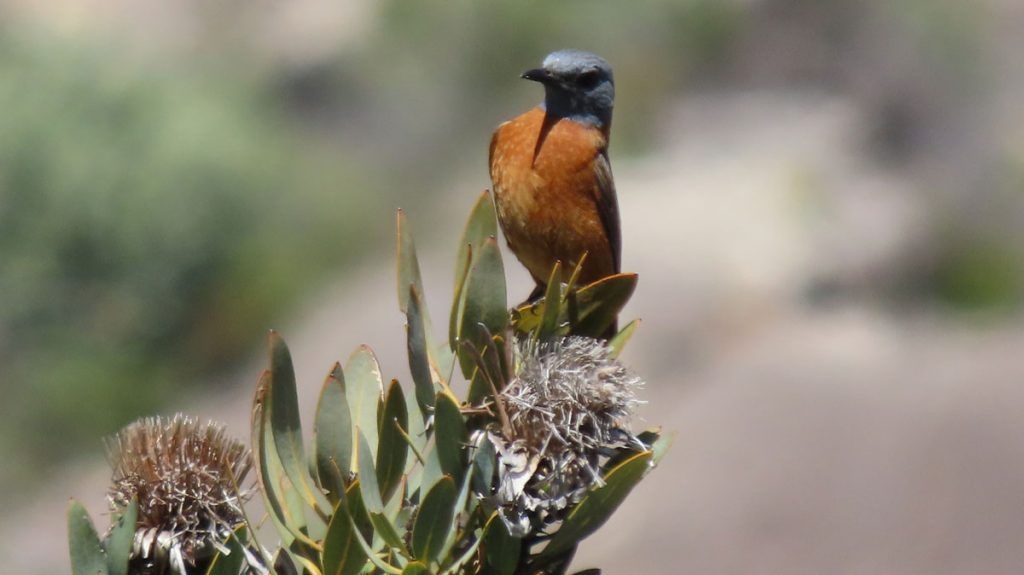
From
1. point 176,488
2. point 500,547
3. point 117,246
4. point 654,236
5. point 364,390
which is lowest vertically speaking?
point 500,547

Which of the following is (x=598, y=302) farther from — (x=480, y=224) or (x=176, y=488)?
(x=176, y=488)

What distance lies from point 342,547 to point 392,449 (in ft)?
0.81

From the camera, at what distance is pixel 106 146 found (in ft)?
61.4

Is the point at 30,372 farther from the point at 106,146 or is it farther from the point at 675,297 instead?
the point at 675,297

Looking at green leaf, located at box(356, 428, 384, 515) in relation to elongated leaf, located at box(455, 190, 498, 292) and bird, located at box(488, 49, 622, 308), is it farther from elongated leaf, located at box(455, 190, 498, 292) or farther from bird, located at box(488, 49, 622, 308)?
bird, located at box(488, 49, 622, 308)

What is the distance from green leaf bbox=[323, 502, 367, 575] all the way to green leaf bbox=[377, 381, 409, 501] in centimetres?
19

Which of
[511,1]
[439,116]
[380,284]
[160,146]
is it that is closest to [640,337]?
[380,284]

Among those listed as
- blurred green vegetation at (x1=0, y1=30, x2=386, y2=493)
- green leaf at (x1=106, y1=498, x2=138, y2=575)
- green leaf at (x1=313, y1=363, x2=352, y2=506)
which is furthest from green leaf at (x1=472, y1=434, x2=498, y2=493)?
blurred green vegetation at (x1=0, y1=30, x2=386, y2=493)

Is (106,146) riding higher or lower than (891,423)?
higher

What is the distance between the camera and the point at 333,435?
2.81 m

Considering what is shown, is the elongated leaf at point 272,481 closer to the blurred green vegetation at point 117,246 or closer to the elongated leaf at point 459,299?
the elongated leaf at point 459,299

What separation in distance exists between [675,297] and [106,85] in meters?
8.79

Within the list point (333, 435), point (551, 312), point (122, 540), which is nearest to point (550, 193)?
point (551, 312)

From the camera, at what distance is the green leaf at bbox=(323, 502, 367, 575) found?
259cm
